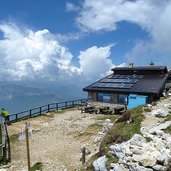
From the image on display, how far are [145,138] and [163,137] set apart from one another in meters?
0.89

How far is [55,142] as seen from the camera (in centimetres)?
2472

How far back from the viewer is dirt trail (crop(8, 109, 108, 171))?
19.4m

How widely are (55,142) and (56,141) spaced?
36 cm

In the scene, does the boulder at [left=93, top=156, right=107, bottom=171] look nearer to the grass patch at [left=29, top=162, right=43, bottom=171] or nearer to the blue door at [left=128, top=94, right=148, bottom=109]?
the grass patch at [left=29, top=162, right=43, bottom=171]

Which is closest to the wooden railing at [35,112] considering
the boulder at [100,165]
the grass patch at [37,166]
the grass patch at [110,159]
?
the grass patch at [37,166]

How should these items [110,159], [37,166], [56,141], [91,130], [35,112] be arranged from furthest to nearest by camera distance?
[35,112] < [91,130] < [56,141] < [37,166] < [110,159]

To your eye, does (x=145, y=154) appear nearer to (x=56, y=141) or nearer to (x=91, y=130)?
(x=56, y=141)

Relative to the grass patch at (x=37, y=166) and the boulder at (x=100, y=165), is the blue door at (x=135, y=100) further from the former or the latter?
the boulder at (x=100, y=165)

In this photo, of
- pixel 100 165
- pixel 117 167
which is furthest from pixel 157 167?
pixel 100 165

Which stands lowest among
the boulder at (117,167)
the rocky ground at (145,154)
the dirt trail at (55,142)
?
the dirt trail at (55,142)

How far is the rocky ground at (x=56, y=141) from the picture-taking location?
766 inches

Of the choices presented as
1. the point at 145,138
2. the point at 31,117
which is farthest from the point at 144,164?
the point at 31,117

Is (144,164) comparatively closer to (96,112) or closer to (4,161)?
(4,161)

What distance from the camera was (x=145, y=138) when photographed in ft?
46.6
